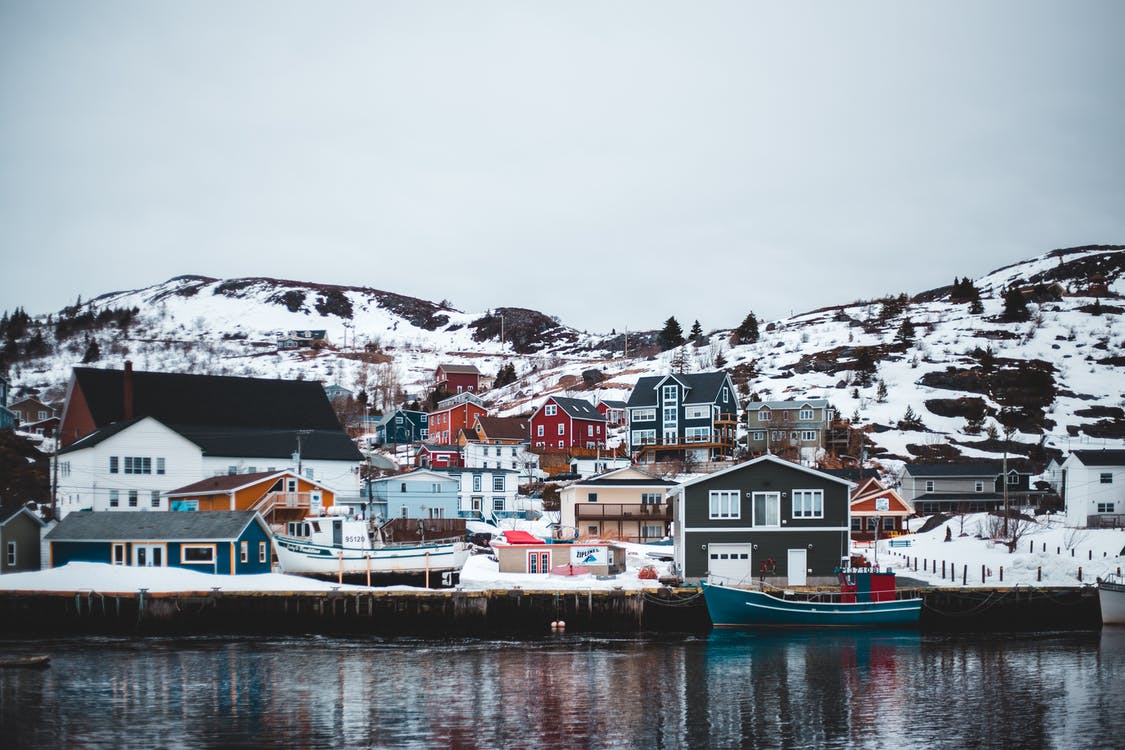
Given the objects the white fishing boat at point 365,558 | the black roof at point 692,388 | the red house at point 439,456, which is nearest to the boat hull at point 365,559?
the white fishing boat at point 365,558

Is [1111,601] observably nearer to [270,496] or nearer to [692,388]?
[270,496]

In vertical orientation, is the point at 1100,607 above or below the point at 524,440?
below

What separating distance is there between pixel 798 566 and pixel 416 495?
1401 inches

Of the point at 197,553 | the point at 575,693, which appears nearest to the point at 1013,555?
the point at 575,693

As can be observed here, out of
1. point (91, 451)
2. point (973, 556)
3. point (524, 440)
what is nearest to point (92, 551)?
point (91, 451)

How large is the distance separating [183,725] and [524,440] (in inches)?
3591

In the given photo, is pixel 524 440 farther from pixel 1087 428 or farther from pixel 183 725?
pixel 183 725

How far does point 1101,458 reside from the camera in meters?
81.2

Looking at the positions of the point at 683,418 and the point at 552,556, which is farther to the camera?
the point at 683,418

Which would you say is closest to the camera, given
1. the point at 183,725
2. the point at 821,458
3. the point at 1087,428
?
the point at 183,725

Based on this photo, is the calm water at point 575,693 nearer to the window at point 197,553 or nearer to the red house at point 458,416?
the window at point 197,553

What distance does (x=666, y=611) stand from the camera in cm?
5069

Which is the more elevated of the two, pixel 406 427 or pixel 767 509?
pixel 406 427

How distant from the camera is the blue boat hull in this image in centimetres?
4997
